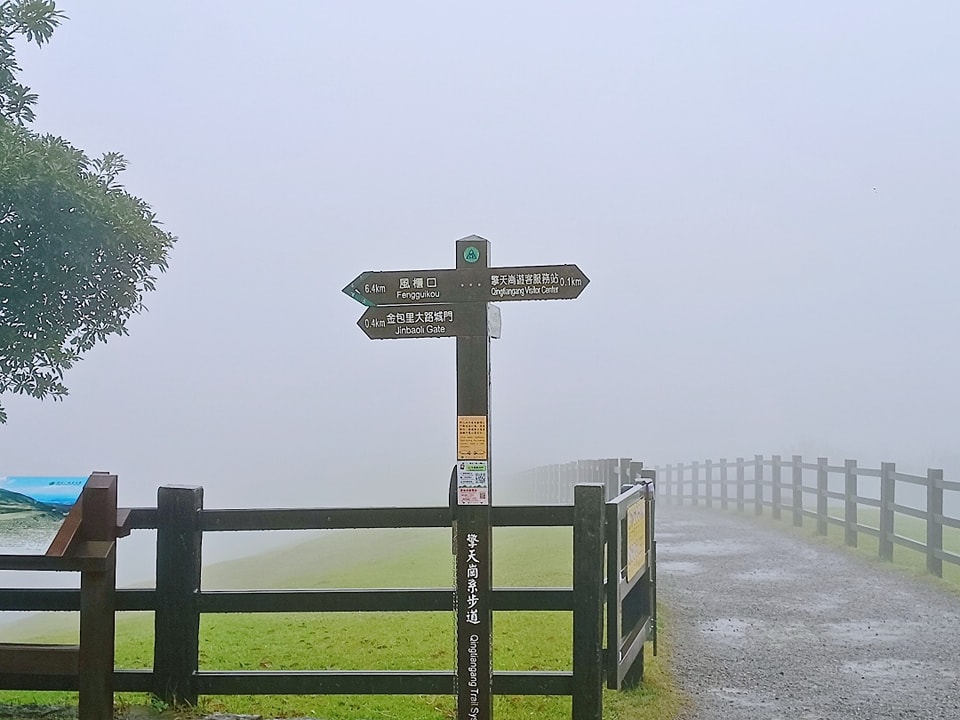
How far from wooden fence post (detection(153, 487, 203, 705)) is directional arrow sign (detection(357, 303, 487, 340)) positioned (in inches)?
58.2

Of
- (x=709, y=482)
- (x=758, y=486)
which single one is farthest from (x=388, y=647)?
(x=709, y=482)

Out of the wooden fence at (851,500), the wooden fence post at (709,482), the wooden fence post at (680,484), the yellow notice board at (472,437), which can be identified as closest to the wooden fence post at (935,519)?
the wooden fence at (851,500)

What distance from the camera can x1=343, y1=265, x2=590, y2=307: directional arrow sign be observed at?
4.88 m

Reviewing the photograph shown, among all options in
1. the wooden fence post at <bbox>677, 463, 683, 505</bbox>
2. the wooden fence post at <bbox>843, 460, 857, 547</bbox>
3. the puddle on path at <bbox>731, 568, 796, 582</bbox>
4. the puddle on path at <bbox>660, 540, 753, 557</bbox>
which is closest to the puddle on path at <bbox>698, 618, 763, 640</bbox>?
the puddle on path at <bbox>731, 568, 796, 582</bbox>

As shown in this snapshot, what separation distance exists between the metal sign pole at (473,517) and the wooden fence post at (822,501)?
1319cm

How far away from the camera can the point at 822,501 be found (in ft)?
55.7

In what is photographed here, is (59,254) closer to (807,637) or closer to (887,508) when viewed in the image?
(807,637)

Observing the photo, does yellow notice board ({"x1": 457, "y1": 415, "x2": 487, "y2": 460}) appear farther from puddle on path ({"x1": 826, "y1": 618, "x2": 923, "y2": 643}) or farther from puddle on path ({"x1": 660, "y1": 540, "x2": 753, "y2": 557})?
puddle on path ({"x1": 660, "y1": 540, "x2": 753, "y2": 557})

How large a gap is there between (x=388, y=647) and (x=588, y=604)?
10.0 ft

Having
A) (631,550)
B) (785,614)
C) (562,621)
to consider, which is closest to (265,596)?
(631,550)

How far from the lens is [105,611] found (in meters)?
4.95

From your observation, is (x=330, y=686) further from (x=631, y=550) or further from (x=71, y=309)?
(x=71, y=309)

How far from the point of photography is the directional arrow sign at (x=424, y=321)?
16.1 feet

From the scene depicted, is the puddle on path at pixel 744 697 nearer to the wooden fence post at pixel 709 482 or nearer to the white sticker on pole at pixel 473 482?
the white sticker on pole at pixel 473 482
